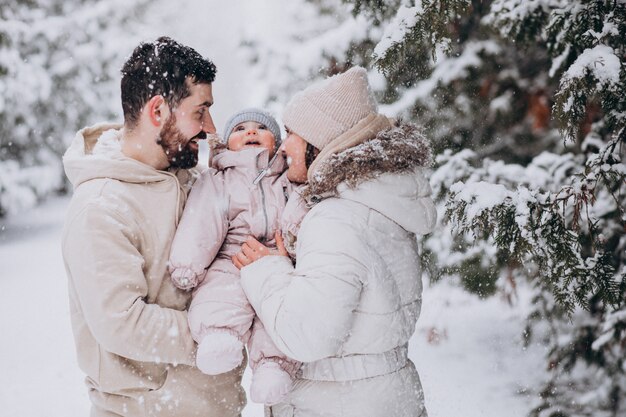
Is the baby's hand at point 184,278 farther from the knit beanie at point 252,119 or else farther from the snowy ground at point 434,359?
the snowy ground at point 434,359

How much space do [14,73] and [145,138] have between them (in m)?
11.1

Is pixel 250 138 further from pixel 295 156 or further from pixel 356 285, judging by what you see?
pixel 356 285

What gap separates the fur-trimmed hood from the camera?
2.12 metres

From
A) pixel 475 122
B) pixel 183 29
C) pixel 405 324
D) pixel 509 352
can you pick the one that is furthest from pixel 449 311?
pixel 183 29

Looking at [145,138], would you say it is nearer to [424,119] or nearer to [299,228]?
[299,228]

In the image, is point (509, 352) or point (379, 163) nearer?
point (379, 163)

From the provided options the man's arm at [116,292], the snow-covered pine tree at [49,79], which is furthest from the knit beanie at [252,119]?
the snow-covered pine tree at [49,79]

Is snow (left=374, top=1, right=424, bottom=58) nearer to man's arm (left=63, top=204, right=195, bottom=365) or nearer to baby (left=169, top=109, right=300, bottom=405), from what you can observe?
baby (left=169, top=109, right=300, bottom=405)

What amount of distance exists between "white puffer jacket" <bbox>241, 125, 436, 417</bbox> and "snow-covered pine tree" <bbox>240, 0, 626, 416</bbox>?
2.64 feet

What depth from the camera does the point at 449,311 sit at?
754 cm

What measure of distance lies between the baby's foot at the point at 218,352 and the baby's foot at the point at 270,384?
111 mm

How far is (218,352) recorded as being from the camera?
2148 mm

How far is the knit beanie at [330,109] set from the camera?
2254 millimetres

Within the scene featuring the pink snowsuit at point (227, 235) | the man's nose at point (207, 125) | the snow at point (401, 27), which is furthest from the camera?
the snow at point (401, 27)
